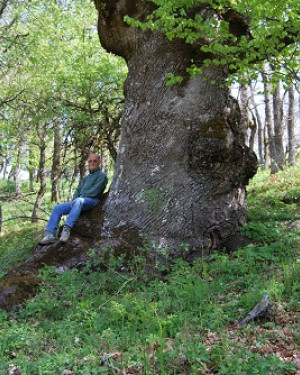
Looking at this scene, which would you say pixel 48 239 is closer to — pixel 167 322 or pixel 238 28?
pixel 167 322

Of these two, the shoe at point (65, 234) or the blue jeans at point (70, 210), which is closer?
the shoe at point (65, 234)

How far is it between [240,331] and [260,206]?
5.60 metres

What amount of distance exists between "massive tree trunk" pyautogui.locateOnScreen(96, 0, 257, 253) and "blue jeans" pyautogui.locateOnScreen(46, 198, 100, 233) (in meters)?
A: 0.39

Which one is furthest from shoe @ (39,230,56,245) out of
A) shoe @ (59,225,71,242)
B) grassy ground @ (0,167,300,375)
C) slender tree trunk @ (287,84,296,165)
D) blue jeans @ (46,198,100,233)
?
slender tree trunk @ (287,84,296,165)

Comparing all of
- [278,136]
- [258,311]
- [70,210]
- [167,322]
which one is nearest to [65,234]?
[70,210]

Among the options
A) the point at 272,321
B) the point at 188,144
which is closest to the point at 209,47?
the point at 188,144

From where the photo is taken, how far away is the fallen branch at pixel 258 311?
381 cm

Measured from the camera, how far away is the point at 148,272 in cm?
558

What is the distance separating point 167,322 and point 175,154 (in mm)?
3414

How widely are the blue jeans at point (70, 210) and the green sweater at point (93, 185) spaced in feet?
0.52

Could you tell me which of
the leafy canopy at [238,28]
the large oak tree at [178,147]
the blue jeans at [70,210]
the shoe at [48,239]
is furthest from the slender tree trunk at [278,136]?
the shoe at [48,239]

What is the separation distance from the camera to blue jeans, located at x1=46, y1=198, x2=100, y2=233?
6359 mm

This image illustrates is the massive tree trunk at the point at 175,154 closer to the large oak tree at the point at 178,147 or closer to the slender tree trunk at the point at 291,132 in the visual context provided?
the large oak tree at the point at 178,147

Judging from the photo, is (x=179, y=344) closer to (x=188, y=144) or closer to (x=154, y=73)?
(x=188, y=144)
